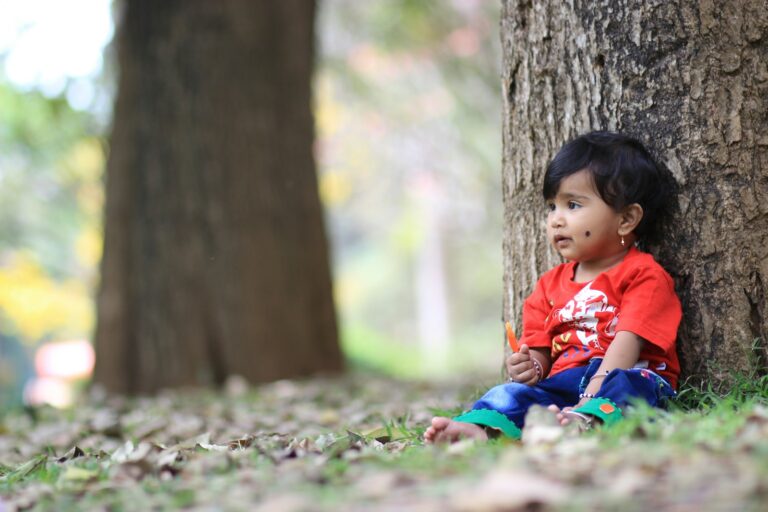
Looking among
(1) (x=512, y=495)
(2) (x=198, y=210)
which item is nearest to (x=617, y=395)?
(1) (x=512, y=495)

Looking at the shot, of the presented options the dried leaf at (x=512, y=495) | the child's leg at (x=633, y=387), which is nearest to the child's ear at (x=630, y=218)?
the child's leg at (x=633, y=387)

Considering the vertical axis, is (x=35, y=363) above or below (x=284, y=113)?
below

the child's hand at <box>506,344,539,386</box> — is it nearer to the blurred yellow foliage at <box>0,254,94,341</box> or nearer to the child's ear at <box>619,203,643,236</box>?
the child's ear at <box>619,203,643,236</box>

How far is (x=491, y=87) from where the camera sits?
1252 centimetres

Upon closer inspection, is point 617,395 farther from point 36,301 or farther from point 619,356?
point 36,301

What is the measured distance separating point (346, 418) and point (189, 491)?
2293 mm

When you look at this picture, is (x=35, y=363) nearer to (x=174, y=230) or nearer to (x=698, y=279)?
(x=174, y=230)

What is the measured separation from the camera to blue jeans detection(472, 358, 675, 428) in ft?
9.71

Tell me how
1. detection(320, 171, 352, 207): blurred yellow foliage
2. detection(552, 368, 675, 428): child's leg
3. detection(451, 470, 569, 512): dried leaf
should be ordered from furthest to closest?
detection(320, 171, 352, 207): blurred yellow foliage → detection(552, 368, 675, 428): child's leg → detection(451, 470, 569, 512): dried leaf

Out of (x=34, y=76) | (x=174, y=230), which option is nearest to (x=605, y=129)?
(x=174, y=230)

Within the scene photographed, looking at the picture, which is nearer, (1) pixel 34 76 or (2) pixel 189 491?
(2) pixel 189 491

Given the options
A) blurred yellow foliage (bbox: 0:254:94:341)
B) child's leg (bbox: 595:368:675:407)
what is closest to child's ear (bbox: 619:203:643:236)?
child's leg (bbox: 595:368:675:407)

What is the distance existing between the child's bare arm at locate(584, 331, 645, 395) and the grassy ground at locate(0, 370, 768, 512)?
0.93ft

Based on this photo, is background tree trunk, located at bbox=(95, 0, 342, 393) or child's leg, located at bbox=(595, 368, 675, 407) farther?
background tree trunk, located at bbox=(95, 0, 342, 393)
